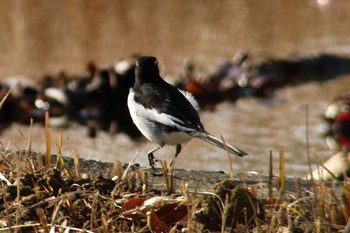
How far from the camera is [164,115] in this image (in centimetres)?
673

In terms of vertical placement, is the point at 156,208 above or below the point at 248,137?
below

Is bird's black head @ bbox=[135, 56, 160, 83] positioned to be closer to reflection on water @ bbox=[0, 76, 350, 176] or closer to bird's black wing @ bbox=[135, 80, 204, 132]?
bird's black wing @ bbox=[135, 80, 204, 132]

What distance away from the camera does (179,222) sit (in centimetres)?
477

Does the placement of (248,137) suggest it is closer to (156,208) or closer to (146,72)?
(146,72)

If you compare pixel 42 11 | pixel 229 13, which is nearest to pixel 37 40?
pixel 42 11

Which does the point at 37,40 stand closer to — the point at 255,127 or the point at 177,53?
the point at 177,53

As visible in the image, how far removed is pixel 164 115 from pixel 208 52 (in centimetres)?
784

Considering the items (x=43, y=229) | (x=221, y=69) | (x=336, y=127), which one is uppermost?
(x=221, y=69)

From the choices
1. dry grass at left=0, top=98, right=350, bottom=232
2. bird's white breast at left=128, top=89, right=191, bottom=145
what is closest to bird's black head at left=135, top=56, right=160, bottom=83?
bird's white breast at left=128, top=89, right=191, bottom=145

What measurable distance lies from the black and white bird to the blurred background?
212 cm

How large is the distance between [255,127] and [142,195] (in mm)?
5841

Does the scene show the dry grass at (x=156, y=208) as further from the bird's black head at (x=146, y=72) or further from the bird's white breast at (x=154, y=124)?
the bird's black head at (x=146, y=72)

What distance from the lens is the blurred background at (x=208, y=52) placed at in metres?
10.3

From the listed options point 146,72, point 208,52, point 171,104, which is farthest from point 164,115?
point 208,52
